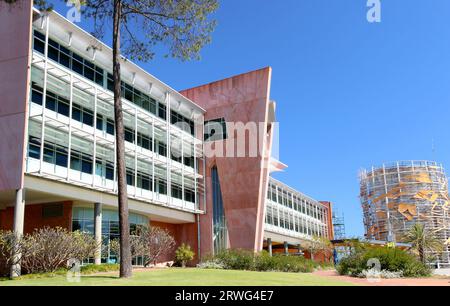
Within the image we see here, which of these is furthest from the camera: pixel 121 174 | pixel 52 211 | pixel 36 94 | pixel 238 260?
pixel 52 211

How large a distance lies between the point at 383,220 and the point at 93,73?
66888 millimetres

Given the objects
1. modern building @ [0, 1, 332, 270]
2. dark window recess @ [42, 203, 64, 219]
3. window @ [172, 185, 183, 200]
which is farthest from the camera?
window @ [172, 185, 183, 200]

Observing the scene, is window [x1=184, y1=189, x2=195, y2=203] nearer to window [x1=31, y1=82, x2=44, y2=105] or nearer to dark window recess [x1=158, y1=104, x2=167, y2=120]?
dark window recess [x1=158, y1=104, x2=167, y2=120]

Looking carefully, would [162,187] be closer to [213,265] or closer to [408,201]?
[213,265]

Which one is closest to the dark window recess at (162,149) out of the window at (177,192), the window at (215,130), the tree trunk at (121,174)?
the window at (177,192)

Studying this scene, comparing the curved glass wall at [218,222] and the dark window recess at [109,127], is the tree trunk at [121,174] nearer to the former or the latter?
the dark window recess at [109,127]

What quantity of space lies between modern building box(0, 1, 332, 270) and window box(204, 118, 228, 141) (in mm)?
93

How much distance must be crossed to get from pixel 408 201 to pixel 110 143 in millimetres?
64966

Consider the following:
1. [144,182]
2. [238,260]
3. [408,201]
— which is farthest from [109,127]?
[408,201]

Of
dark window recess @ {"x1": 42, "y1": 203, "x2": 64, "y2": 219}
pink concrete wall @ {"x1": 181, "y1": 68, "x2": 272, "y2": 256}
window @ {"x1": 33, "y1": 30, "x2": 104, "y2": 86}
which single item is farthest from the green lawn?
pink concrete wall @ {"x1": 181, "y1": 68, "x2": 272, "y2": 256}

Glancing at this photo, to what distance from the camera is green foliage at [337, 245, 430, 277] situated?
26703 mm

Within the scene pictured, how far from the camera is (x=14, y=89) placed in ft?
86.5

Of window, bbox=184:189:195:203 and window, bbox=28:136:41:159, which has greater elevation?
window, bbox=28:136:41:159
